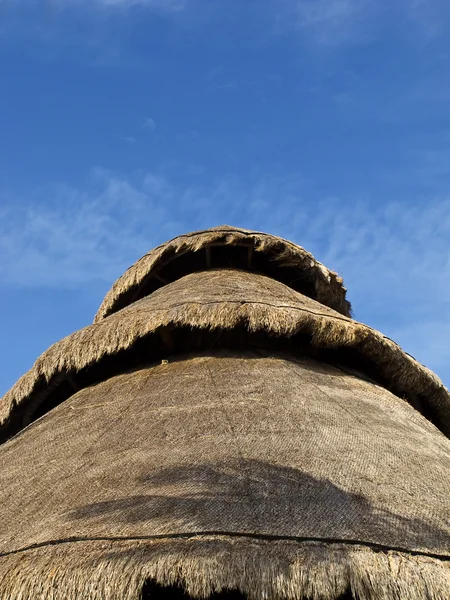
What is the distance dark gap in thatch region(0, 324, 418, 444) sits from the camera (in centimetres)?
603

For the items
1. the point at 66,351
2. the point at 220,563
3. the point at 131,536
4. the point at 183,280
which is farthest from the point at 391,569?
the point at 183,280

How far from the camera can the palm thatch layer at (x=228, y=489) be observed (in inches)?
119

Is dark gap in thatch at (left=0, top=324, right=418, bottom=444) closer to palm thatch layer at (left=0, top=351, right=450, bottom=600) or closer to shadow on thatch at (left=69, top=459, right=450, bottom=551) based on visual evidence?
palm thatch layer at (left=0, top=351, right=450, bottom=600)

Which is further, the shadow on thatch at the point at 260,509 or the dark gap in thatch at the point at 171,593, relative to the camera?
the shadow on thatch at the point at 260,509

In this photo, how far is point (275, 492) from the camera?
3.62m

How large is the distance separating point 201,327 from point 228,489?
91.7 inches

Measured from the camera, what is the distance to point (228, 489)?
3.61 metres

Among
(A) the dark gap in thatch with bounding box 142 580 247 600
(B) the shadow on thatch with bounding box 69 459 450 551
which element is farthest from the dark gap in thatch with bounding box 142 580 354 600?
(B) the shadow on thatch with bounding box 69 459 450 551

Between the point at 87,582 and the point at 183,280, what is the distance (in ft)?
16.0

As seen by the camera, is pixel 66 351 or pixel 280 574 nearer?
pixel 280 574

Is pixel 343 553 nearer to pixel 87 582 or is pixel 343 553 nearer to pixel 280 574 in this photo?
pixel 280 574

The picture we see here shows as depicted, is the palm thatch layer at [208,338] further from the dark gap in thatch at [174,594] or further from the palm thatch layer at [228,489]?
the dark gap in thatch at [174,594]

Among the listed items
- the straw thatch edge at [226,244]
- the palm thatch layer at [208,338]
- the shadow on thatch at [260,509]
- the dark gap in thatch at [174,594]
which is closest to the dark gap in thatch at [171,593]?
the dark gap in thatch at [174,594]

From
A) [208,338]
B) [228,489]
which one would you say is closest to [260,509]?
[228,489]
